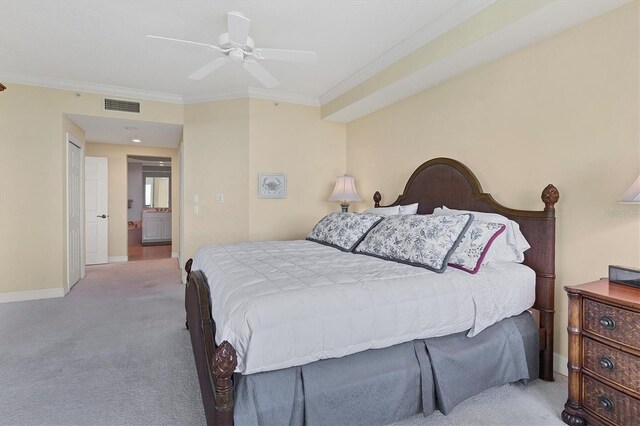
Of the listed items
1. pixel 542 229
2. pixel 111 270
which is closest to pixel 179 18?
pixel 542 229

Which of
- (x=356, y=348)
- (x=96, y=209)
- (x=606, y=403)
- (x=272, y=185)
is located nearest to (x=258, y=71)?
(x=272, y=185)

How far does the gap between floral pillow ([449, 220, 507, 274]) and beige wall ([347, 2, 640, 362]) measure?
49 cm

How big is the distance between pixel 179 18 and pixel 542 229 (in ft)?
10.1

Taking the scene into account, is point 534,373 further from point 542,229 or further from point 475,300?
point 542,229

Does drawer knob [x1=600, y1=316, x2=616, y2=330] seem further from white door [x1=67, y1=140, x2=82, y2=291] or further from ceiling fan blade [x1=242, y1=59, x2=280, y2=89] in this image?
white door [x1=67, y1=140, x2=82, y2=291]

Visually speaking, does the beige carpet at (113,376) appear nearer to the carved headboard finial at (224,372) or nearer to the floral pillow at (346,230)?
the carved headboard finial at (224,372)

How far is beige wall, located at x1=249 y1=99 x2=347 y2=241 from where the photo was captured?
4.40 meters

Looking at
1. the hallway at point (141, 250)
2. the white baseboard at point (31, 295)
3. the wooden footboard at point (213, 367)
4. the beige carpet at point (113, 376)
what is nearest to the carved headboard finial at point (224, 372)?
the wooden footboard at point (213, 367)

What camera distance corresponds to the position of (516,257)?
2.35 meters

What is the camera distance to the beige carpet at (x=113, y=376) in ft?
5.95

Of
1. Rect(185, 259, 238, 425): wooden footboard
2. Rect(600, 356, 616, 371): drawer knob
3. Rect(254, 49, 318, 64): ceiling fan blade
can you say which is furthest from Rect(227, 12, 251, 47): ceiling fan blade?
Rect(600, 356, 616, 371): drawer knob

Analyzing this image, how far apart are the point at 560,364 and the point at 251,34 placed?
135 inches

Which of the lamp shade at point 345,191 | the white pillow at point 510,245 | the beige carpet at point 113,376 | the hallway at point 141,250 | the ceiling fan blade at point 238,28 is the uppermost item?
the ceiling fan blade at point 238,28

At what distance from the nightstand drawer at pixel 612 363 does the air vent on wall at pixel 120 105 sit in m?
5.03
